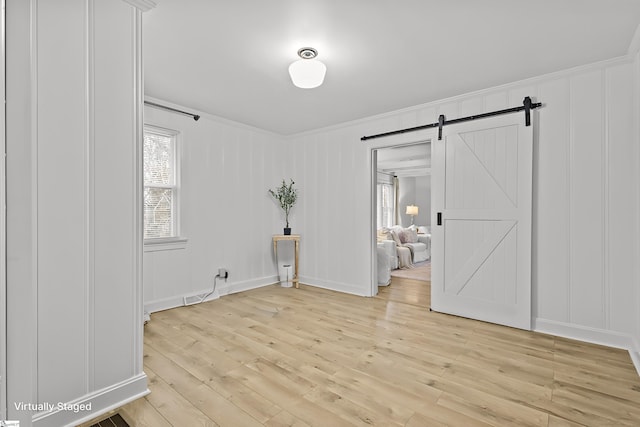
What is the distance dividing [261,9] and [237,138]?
2659 millimetres

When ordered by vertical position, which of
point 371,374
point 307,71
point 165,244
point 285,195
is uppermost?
point 307,71

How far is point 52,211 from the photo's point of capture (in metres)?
1.58

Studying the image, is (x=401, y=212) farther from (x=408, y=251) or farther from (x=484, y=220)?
(x=484, y=220)

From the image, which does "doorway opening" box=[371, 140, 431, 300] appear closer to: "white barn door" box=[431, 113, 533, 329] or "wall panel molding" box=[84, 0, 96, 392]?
"white barn door" box=[431, 113, 533, 329]

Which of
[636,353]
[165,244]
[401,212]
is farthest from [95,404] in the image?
[401,212]

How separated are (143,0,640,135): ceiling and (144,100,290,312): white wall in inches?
31.4

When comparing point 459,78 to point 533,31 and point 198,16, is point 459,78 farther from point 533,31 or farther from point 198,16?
point 198,16

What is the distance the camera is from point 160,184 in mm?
3766

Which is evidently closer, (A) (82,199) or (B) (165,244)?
(A) (82,199)

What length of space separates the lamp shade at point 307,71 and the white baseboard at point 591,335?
3093 millimetres

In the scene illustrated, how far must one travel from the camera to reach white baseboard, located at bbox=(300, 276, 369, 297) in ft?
14.4

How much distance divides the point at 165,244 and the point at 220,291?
1017mm

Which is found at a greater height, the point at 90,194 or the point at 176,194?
the point at 176,194

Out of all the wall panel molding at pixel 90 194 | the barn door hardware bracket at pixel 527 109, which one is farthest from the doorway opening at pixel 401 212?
the wall panel molding at pixel 90 194
